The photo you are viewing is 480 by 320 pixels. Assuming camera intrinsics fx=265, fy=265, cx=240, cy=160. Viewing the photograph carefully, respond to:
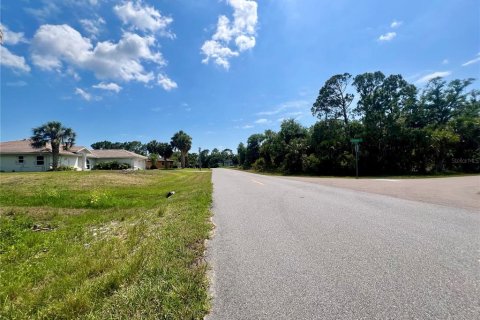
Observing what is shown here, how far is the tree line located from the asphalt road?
25.9 metres

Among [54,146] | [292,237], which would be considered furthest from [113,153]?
[292,237]

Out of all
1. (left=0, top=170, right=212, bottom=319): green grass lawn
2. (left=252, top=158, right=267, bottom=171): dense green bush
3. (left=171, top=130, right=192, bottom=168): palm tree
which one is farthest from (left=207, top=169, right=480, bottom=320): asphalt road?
(left=171, top=130, right=192, bottom=168): palm tree

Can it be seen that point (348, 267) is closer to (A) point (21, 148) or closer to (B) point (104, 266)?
(B) point (104, 266)

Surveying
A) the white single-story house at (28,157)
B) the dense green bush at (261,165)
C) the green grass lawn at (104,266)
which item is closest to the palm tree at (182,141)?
the dense green bush at (261,165)

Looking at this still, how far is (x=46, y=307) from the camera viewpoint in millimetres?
2957

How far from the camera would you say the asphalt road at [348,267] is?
267 cm

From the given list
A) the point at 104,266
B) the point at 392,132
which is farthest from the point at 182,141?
the point at 104,266

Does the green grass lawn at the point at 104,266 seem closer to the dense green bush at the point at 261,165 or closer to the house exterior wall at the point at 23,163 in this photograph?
the house exterior wall at the point at 23,163

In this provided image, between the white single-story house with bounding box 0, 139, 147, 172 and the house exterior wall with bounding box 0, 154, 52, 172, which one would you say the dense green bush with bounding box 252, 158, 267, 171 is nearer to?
the white single-story house with bounding box 0, 139, 147, 172

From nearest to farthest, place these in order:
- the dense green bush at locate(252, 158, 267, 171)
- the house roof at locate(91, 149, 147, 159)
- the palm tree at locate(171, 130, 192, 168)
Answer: the house roof at locate(91, 149, 147, 159) → the dense green bush at locate(252, 158, 267, 171) → the palm tree at locate(171, 130, 192, 168)

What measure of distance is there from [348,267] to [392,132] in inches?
1230

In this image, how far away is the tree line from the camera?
30109mm

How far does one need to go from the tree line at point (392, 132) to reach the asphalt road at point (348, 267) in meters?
25.9

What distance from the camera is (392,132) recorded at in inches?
1188
